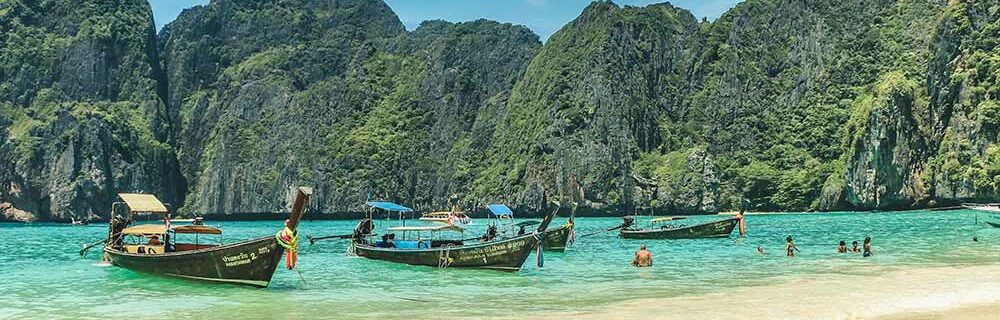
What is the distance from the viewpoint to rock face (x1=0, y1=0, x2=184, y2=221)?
151000 mm

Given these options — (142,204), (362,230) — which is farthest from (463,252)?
(142,204)

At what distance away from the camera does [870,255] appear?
37812 millimetres

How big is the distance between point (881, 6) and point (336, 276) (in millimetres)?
164079

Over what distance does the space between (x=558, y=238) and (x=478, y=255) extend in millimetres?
12195

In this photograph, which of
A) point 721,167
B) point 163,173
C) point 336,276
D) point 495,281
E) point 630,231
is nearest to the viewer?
point 495,281

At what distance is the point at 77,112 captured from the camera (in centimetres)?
16550

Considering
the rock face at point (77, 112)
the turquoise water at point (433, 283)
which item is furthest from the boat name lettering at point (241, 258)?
the rock face at point (77, 112)

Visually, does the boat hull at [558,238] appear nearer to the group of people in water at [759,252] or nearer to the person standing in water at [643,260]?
the group of people in water at [759,252]

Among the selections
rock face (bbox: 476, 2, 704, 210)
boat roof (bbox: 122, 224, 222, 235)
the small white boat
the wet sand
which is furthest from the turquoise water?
rock face (bbox: 476, 2, 704, 210)

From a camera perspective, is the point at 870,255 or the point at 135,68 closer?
the point at 870,255

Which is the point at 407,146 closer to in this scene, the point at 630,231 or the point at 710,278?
the point at 630,231

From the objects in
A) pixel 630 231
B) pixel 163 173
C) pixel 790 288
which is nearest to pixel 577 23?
pixel 163 173

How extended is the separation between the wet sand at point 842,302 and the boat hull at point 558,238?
1765cm

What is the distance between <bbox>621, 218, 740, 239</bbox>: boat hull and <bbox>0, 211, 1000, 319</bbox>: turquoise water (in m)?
11.3
